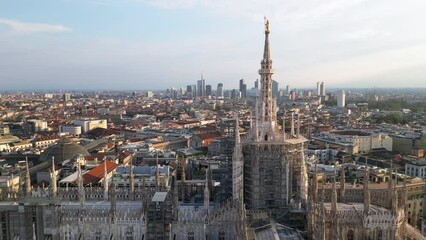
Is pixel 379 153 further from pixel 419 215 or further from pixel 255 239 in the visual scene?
pixel 255 239

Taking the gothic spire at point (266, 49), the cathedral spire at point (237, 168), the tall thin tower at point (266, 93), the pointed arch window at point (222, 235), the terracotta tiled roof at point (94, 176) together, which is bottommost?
the terracotta tiled roof at point (94, 176)

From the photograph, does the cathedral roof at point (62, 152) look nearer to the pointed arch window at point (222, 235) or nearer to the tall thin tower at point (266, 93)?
the pointed arch window at point (222, 235)

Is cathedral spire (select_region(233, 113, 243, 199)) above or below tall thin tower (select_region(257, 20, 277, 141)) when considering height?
below

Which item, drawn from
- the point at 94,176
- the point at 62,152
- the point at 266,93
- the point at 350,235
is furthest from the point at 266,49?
the point at 62,152

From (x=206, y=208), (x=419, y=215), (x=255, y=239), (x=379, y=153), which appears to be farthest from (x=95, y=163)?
(x=379, y=153)

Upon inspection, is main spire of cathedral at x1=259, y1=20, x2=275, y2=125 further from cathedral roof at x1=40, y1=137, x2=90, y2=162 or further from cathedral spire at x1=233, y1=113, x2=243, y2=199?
cathedral roof at x1=40, y1=137, x2=90, y2=162

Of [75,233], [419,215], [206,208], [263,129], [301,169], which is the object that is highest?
[263,129]

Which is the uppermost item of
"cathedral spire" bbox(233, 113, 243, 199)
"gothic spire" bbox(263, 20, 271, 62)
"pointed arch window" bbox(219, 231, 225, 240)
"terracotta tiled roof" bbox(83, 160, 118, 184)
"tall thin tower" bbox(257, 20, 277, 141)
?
"gothic spire" bbox(263, 20, 271, 62)

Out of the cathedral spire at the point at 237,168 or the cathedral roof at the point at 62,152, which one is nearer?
the cathedral spire at the point at 237,168

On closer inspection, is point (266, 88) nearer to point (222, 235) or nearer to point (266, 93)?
point (266, 93)

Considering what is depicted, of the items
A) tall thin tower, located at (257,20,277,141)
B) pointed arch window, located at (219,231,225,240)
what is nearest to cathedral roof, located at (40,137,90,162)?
pointed arch window, located at (219,231,225,240)

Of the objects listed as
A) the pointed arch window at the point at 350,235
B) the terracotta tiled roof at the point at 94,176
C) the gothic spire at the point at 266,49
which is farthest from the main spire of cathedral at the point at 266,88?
the terracotta tiled roof at the point at 94,176
